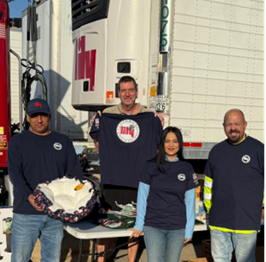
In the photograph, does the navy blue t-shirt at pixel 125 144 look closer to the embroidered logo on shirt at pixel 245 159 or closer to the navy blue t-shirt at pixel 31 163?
Result: the navy blue t-shirt at pixel 31 163

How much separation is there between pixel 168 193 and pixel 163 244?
1.37 feet

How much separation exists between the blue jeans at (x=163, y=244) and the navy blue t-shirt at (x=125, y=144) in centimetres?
119

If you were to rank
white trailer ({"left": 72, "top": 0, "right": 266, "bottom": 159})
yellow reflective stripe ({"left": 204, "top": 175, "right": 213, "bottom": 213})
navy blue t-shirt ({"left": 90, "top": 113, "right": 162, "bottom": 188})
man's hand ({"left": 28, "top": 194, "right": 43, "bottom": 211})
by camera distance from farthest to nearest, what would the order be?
white trailer ({"left": 72, "top": 0, "right": 266, "bottom": 159}) < navy blue t-shirt ({"left": 90, "top": 113, "right": 162, "bottom": 188}) < yellow reflective stripe ({"left": 204, "top": 175, "right": 213, "bottom": 213}) < man's hand ({"left": 28, "top": 194, "right": 43, "bottom": 211})

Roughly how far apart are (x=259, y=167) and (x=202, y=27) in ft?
12.3

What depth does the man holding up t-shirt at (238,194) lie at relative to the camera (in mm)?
3570

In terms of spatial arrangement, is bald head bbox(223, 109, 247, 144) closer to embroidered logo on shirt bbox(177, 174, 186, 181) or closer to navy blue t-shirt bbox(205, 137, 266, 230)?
navy blue t-shirt bbox(205, 137, 266, 230)

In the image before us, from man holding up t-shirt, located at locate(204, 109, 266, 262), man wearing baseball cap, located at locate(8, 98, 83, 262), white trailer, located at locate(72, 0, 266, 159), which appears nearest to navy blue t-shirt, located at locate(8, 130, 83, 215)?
man wearing baseball cap, located at locate(8, 98, 83, 262)

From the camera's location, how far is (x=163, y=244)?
3.36 metres

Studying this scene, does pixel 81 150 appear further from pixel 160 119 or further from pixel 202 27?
pixel 160 119

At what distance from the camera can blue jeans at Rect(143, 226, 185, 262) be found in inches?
131

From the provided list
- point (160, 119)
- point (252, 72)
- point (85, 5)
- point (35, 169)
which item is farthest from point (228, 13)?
point (35, 169)

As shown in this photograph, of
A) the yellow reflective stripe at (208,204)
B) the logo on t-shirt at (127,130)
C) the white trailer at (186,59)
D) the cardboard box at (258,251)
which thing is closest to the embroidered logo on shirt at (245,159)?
the yellow reflective stripe at (208,204)

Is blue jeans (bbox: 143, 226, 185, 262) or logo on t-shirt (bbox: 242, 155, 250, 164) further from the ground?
logo on t-shirt (bbox: 242, 155, 250, 164)

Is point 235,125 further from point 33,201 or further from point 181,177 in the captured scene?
point 33,201
